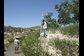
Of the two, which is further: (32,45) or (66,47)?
(32,45)

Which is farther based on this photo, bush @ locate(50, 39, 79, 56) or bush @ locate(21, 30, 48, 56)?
bush @ locate(21, 30, 48, 56)

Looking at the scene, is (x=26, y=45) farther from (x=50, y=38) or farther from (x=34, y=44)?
(x=50, y=38)

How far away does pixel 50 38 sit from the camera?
3219 millimetres

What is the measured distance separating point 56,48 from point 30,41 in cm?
59

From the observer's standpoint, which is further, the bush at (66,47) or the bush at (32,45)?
the bush at (32,45)
